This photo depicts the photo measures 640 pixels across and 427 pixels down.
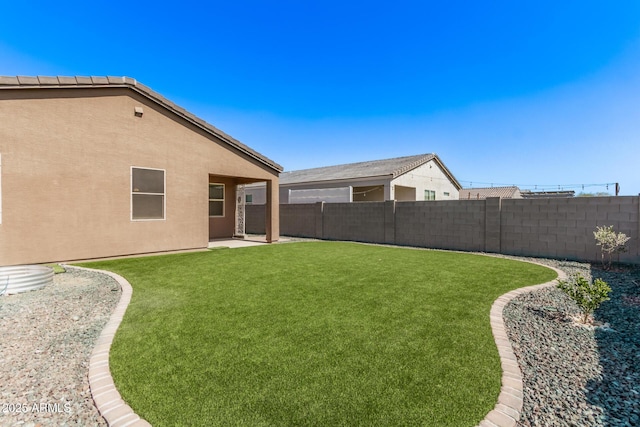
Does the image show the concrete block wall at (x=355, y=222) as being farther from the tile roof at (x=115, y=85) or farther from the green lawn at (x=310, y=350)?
the green lawn at (x=310, y=350)

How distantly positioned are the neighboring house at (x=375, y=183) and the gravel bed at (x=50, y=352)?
687 inches

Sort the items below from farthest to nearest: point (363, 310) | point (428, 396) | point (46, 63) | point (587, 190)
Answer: point (587, 190), point (46, 63), point (363, 310), point (428, 396)

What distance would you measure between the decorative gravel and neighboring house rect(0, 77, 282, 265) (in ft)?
11.5

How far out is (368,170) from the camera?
74.8 feet

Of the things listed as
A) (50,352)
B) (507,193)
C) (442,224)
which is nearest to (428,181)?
(442,224)

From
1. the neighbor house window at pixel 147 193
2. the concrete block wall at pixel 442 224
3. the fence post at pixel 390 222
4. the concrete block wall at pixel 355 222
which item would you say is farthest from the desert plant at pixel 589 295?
the neighbor house window at pixel 147 193

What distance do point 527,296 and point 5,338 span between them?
8107 millimetres

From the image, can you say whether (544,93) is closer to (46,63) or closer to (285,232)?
(285,232)

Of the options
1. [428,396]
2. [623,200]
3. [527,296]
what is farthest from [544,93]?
[428,396]

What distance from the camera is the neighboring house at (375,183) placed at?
2109cm

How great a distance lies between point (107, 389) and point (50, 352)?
4.57 feet

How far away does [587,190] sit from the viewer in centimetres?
3098

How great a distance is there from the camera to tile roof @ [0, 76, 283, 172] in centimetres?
765

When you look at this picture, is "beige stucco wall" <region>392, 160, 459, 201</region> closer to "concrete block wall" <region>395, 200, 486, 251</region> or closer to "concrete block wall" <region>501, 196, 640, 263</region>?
"concrete block wall" <region>395, 200, 486, 251</region>
